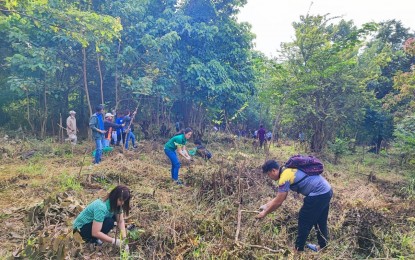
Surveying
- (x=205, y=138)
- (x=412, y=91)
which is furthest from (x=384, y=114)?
(x=205, y=138)

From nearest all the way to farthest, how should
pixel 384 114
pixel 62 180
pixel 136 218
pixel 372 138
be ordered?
pixel 136 218 → pixel 62 180 → pixel 384 114 → pixel 372 138

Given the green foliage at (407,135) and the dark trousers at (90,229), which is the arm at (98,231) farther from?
the green foliage at (407,135)

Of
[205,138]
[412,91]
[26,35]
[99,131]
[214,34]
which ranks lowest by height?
[205,138]

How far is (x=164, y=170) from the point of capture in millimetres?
7867

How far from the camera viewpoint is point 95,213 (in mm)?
3305

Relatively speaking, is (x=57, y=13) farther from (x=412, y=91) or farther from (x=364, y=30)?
(x=412, y=91)

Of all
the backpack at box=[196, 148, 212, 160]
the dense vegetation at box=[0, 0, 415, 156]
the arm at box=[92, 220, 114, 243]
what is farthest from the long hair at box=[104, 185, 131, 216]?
the dense vegetation at box=[0, 0, 415, 156]

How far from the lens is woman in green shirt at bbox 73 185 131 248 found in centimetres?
331

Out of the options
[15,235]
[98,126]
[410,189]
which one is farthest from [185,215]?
[410,189]

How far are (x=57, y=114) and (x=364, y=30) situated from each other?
13491mm

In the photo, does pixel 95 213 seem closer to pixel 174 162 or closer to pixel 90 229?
pixel 90 229

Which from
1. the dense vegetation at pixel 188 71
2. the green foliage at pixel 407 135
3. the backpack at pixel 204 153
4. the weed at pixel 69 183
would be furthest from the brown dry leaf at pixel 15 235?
the green foliage at pixel 407 135

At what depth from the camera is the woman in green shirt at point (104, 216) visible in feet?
10.9

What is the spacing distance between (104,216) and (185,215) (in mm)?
1233
